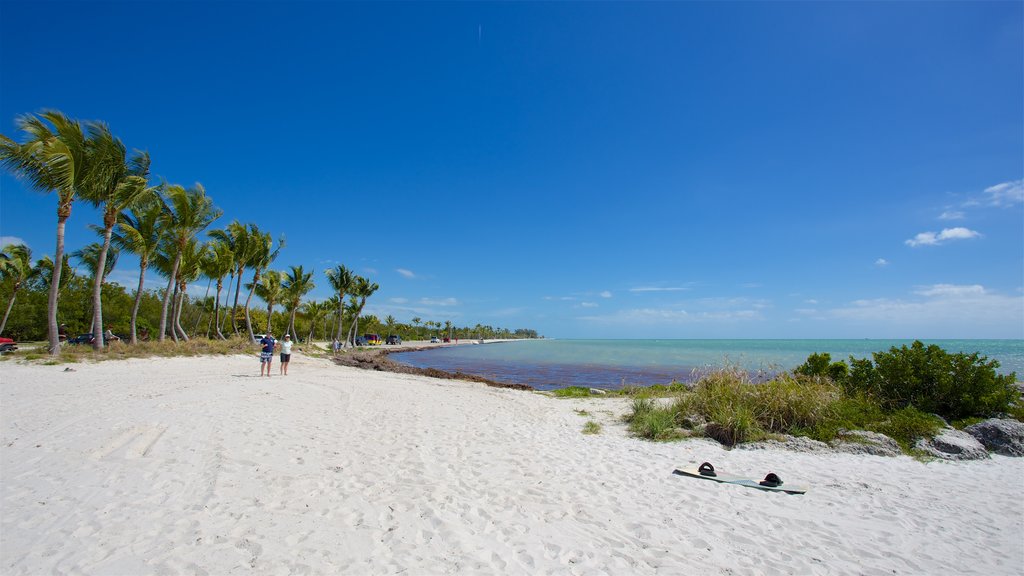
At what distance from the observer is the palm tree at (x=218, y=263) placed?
3092cm

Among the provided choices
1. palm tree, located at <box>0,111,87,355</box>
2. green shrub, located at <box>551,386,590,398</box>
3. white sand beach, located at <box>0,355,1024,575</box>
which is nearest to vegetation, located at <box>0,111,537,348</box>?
palm tree, located at <box>0,111,87,355</box>

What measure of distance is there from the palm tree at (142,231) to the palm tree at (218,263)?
6243mm

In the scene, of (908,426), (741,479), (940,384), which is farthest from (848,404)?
(741,479)

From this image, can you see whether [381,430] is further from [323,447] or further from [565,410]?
[565,410]

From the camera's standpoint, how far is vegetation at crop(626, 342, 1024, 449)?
802cm

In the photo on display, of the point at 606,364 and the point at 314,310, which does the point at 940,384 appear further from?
the point at 314,310

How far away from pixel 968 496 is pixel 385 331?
9552 cm

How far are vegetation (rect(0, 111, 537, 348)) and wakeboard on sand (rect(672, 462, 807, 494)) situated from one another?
22.7 m

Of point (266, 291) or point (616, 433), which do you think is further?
point (266, 291)

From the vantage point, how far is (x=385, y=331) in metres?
94.1

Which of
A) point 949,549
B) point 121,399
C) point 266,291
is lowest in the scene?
point 949,549

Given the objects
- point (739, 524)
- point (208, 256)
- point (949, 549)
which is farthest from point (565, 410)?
point (208, 256)

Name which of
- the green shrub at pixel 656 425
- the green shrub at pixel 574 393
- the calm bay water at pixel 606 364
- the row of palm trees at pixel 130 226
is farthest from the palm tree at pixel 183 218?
the green shrub at pixel 656 425

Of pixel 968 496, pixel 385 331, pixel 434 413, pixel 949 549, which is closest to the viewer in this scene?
pixel 949 549
